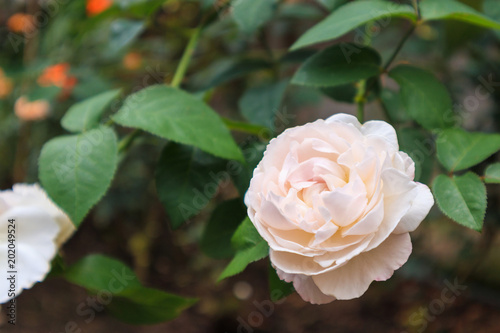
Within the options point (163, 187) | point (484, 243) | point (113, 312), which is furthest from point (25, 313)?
point (484, 243)

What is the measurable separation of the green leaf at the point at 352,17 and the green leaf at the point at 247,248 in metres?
0.18

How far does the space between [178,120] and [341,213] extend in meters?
0.21

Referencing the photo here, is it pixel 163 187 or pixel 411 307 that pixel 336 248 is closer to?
pixel 163 187

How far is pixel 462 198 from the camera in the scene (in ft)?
1.21

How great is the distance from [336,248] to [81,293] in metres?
1.40

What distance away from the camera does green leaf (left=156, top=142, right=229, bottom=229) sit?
0.48m

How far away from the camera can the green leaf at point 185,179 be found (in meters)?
0.48

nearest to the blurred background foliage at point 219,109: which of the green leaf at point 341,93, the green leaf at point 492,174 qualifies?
the green leaf at point 341,93

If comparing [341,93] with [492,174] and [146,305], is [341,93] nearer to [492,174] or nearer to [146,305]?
[492,174]

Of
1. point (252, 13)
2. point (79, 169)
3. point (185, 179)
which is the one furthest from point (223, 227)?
point (252, 13)

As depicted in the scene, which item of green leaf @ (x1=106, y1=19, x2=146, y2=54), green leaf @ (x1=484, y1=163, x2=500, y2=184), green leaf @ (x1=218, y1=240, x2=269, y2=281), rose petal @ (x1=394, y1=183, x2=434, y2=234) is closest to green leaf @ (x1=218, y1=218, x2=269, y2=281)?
green leaf @ (x1=218, y1=240, x2=269, y2=281)

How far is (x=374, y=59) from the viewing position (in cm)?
49

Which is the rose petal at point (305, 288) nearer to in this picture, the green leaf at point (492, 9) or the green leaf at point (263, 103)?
the green leaf at point (263, 103)

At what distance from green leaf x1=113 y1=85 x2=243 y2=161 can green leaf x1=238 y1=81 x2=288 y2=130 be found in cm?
13
